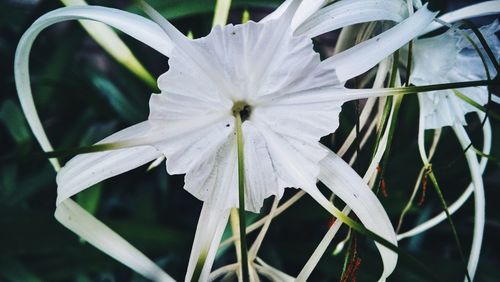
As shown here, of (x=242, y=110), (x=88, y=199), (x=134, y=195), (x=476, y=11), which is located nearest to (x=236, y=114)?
(x=242, y=110)

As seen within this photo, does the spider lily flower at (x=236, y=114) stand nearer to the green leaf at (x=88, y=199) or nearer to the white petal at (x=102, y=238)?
the white petal at (x=102, y=238)

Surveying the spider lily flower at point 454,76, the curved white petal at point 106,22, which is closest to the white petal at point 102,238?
the curved white petal at point 106,22

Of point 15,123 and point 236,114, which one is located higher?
point 15,123

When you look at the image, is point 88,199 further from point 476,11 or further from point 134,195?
point 476,11

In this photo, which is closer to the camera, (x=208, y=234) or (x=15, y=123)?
(x=208, y=234)

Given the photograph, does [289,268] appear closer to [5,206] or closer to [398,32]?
[5,206]

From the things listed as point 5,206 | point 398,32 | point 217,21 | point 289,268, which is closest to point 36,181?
point 5,206

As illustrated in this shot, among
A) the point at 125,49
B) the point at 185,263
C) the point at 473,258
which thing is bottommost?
the point at 473,258
